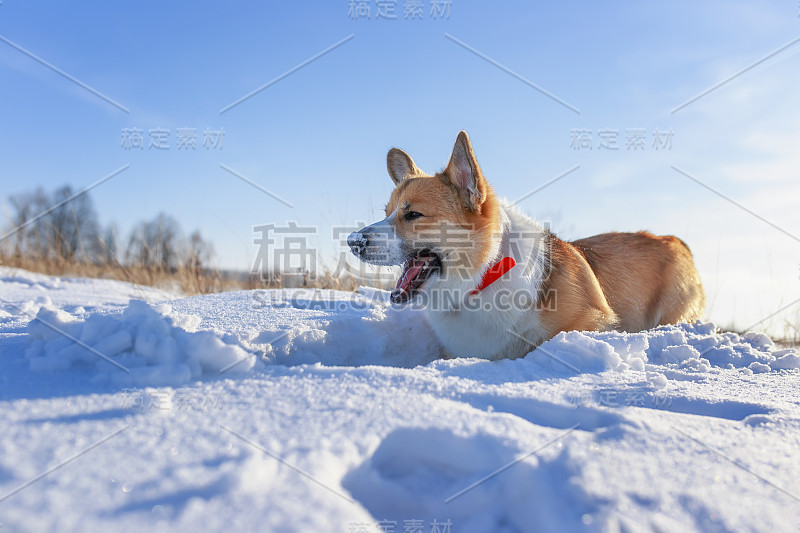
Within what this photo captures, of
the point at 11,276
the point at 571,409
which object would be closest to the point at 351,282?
the point at 11,276

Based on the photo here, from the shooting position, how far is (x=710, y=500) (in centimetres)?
125

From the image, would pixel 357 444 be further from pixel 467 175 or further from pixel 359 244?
pixel 467 175

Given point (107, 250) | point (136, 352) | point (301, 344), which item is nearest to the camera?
point (136, 352)

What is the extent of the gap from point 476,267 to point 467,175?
587 millimetres

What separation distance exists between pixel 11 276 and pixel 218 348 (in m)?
6.39

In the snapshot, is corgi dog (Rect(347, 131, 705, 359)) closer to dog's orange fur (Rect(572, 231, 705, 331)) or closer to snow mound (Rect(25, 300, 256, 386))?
dog's orange fur (Rect(572, 231, 705, 331))

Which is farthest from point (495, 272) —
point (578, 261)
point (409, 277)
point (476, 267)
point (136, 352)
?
point (136, 352)

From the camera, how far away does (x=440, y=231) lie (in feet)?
10.0

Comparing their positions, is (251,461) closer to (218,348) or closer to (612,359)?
(218,348)

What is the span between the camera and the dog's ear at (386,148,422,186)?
3.97 m

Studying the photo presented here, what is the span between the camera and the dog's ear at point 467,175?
2.96m

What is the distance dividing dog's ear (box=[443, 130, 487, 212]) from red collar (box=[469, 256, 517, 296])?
14.8 inches

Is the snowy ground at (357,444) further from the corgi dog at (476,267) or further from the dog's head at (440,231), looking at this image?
the dog's head at (440,231)

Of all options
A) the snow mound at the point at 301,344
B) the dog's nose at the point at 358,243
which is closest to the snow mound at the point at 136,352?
the snow mound at the point at 301,344
